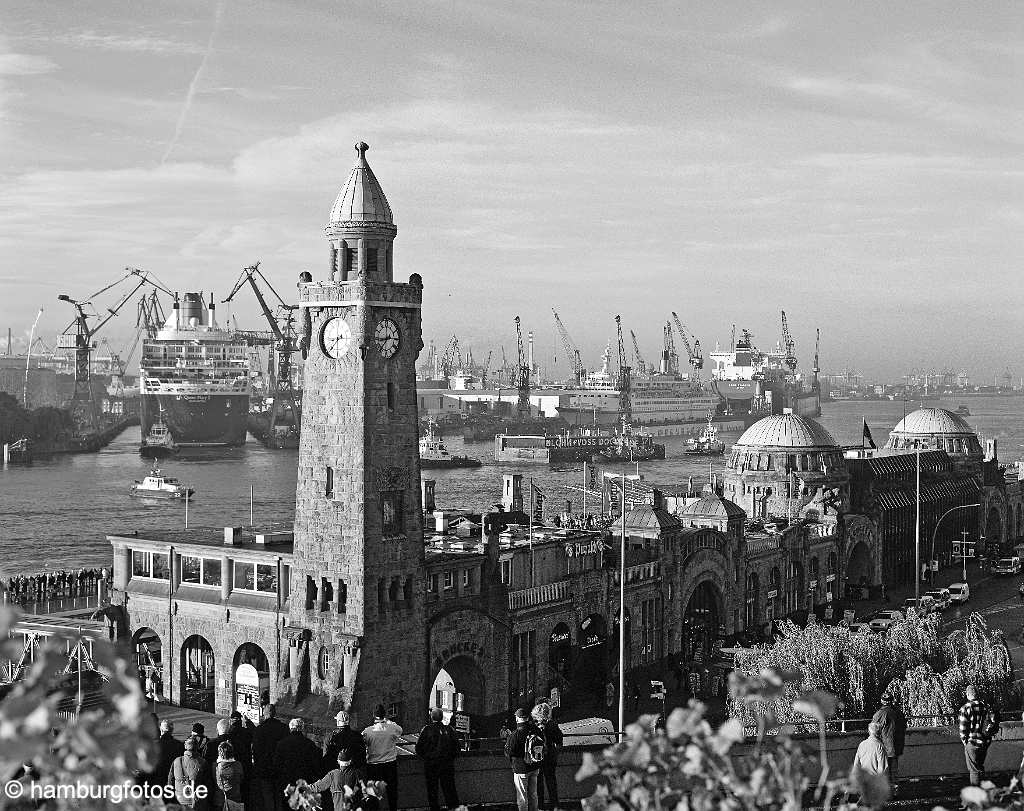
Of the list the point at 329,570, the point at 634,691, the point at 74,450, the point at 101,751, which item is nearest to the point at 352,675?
the point at 329,570

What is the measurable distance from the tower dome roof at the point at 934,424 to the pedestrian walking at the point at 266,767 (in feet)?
265

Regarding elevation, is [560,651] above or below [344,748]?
below

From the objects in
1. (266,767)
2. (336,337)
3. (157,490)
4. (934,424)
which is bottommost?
(157,490)

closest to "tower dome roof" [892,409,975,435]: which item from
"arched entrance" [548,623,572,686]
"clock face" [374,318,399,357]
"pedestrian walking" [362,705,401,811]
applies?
"arched entrance" [548,623,572,686]

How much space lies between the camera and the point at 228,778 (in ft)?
54.8

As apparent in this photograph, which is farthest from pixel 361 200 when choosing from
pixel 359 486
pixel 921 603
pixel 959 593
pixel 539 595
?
pixel 959 593

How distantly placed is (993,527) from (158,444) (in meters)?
114

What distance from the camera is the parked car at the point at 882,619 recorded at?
4862 cm

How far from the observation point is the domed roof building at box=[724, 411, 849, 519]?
237 ft

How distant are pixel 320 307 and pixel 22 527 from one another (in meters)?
70.0

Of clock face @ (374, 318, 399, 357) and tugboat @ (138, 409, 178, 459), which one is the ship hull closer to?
tugboat @ (138, 409, 178, 459)

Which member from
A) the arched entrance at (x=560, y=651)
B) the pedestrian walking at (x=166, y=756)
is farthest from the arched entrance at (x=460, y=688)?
the pedestrian walking at (x=166, y=756)

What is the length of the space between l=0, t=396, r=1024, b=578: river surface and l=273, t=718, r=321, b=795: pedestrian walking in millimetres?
63352

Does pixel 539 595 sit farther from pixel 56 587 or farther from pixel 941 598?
pixel 941 598
